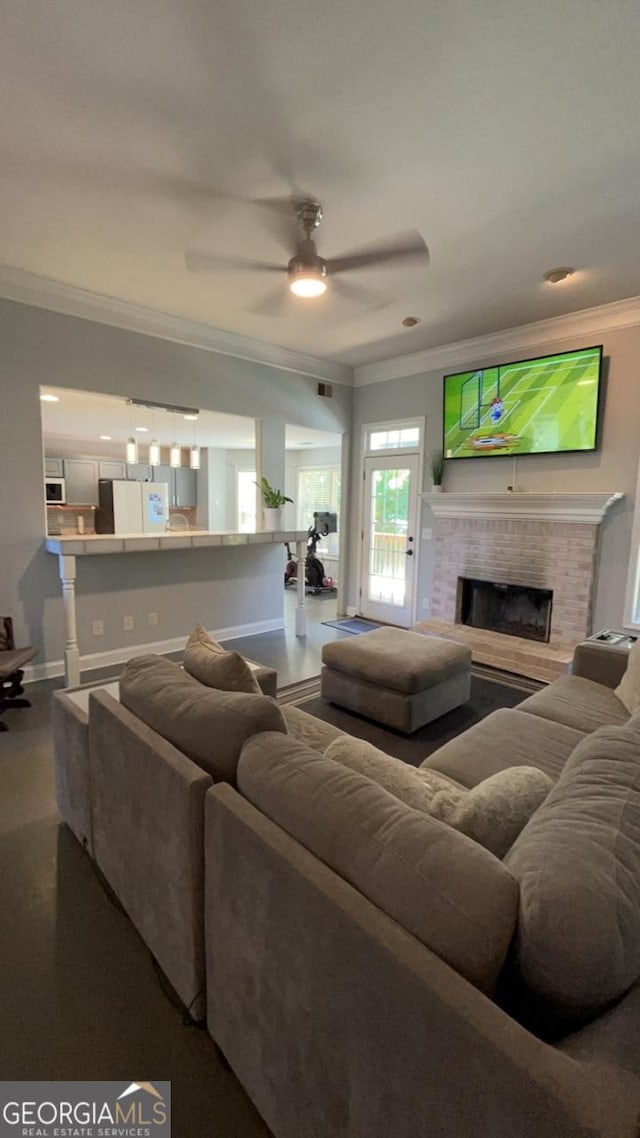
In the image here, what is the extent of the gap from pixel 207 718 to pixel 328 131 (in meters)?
2.26

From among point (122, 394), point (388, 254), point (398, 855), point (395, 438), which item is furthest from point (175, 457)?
point (398, 855)

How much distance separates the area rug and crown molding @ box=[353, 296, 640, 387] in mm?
2813

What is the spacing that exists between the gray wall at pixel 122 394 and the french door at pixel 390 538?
996 mm

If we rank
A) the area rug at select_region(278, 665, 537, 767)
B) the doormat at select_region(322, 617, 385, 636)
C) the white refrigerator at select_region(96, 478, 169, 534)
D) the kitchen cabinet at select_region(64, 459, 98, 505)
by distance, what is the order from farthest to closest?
the white refrigerator at select_region(96, 478, 169, 534) < the kitchen cabinet at select_region(64, 459, 98, 505) < the doormat at select_region(322, 617, 385, 636) < the area rug at select_region(278, 665, 537, 767)

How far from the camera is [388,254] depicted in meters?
2.45

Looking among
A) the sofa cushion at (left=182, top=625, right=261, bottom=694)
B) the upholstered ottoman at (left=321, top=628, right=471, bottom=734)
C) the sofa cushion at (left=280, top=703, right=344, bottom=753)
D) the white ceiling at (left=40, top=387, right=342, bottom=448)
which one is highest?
the white ceiling at (left=40, top=387, right=342, bottom=448)

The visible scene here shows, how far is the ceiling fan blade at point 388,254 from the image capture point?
7.87ft

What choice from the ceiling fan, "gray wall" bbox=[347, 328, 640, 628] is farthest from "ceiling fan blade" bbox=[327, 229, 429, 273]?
"gray wall" bbox=[347, 328, 640, 628]

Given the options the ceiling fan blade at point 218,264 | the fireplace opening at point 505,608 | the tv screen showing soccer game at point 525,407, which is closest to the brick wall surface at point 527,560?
the fireplace opening at point 505,608

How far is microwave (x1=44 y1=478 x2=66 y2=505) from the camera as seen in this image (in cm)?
739

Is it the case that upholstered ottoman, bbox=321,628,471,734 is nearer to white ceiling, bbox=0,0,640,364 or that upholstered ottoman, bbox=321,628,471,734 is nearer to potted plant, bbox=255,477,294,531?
potted plant, bbox=255,477,294,531

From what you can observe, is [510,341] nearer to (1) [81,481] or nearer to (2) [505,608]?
(2) [505,608]

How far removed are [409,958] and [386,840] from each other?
0.19m

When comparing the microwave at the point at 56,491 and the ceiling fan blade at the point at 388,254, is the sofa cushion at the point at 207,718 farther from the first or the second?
the microwave at the point at 56,491
